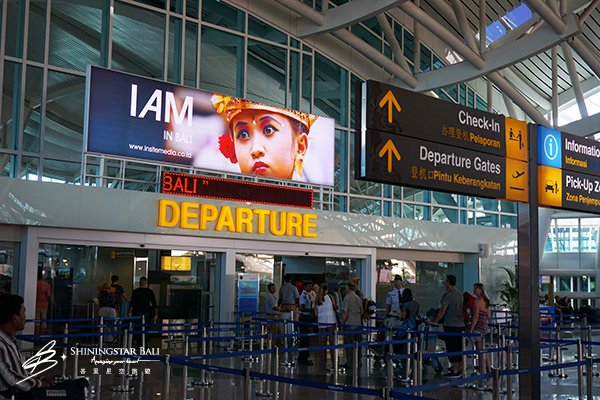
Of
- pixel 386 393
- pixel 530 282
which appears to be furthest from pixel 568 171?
pixel 386 393

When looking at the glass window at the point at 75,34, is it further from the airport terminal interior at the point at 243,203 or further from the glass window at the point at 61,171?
the glass window at the point at 61,171

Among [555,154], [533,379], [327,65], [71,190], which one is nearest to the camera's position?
[533,379]

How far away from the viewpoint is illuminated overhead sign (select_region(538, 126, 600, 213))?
31.2 ft

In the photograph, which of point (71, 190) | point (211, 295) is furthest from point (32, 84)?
point (211, 295)

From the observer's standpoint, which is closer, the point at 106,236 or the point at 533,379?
the point at 533,379

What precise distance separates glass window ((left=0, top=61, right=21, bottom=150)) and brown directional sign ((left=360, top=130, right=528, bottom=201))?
1155 cm

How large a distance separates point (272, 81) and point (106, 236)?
7160mm

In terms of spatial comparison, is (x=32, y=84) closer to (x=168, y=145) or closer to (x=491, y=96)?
(x=168, y=145)

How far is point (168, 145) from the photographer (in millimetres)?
18000

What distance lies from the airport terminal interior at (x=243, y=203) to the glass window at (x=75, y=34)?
1.5 inches

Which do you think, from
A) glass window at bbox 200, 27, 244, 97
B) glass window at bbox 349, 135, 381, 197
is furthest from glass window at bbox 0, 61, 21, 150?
glass window at bbox 349, 135, 381, 197

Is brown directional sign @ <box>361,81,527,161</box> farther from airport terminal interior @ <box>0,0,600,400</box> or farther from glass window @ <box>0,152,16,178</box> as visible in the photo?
glass window @ <box>0,152,16,178</box>

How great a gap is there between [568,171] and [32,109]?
12.1 meters

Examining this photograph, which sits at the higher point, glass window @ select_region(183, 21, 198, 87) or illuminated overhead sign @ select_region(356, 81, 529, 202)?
glass window @ select_region(183, 21, 198, 87)
